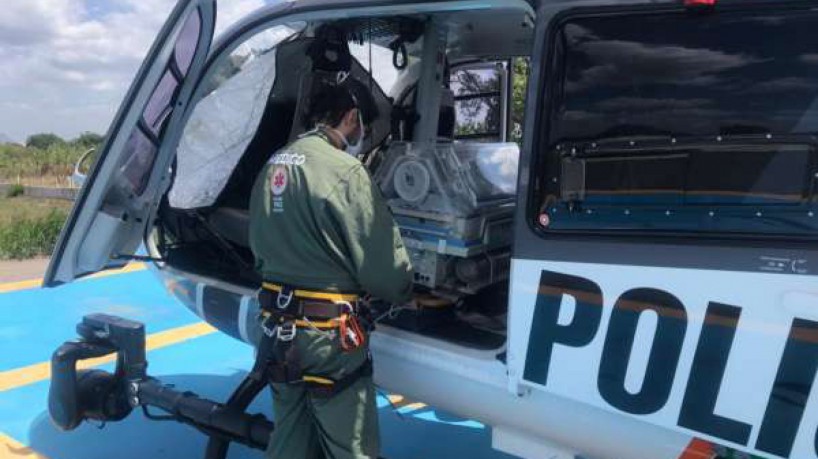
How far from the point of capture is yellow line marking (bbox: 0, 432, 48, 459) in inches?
141

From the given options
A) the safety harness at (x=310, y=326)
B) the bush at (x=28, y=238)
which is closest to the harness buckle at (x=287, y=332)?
the safety harness at (x=310, y=326)

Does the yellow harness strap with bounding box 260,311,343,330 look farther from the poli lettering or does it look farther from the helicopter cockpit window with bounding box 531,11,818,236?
the helicopter cockpit window with bounding box 531,11,818,236

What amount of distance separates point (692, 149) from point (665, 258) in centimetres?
32

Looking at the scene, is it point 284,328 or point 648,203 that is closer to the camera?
point 648,203

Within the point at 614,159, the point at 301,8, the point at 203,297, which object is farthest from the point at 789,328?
the point at 203,297

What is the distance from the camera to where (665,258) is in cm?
196

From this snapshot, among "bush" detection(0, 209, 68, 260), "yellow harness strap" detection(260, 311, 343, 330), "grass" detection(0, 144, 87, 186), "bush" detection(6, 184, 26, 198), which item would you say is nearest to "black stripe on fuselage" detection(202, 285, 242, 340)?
"yellow harness strap" detection(260, 311, 343, 330)

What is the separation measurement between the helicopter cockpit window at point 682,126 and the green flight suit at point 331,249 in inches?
23.3

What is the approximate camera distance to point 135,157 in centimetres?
315

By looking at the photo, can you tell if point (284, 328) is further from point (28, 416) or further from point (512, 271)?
point (28, 416)

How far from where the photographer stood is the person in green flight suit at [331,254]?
2420mm

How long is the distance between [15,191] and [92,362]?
28299mm

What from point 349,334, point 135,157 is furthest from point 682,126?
point 135,157

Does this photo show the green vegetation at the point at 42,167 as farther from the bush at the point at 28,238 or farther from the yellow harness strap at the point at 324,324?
the yellow harness strap at the point at 324,324
